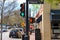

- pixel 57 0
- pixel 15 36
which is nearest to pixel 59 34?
pixel 57 0

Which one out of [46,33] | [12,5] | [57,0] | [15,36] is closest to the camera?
[57,0]

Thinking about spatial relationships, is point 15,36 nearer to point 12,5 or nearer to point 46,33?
point 12,5

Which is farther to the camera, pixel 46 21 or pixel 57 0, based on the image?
pixel 46 21

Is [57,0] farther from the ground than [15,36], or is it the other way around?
[57,0]

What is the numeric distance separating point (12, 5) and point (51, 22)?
26.1 metres

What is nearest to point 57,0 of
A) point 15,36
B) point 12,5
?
point 15,36

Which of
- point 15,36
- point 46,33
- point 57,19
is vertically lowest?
point 15,36

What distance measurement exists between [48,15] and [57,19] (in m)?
1.03

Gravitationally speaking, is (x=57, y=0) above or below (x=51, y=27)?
above

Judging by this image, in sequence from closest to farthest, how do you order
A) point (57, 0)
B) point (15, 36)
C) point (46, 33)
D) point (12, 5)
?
point (57, 0) → point (46, 33) → point (15, 36) → point (12, 5)

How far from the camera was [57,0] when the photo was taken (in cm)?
1009

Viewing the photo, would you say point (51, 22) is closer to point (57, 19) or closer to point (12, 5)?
point (57, 19)

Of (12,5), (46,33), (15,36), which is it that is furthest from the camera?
(12,5)

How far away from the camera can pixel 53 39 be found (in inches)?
879
